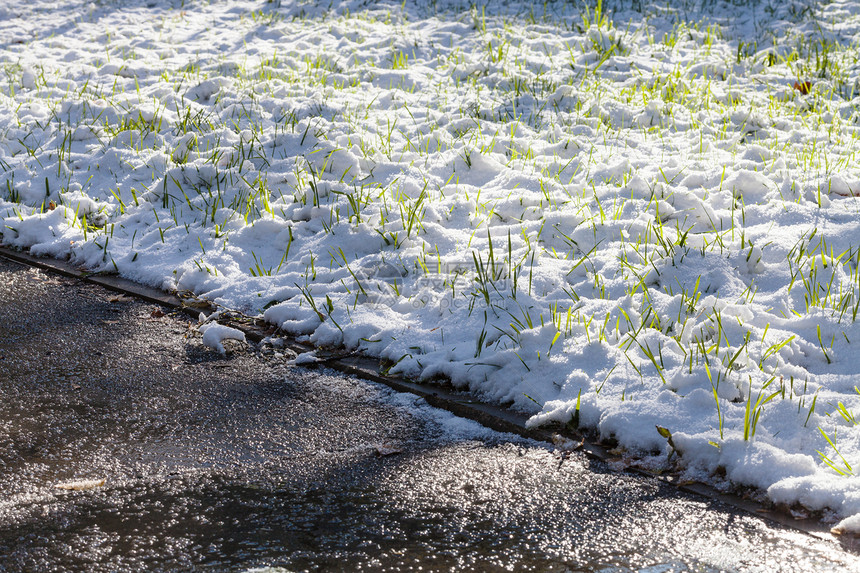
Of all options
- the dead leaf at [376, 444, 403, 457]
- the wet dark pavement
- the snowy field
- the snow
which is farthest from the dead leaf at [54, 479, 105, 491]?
the snowy field

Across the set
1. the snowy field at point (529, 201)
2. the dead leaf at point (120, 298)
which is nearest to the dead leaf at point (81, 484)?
the snowy field at point (529, 201)

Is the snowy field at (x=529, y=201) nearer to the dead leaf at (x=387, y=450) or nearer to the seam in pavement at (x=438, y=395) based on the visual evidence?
the seam in pavement at (x=438, y=395)

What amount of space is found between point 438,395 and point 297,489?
77 cm

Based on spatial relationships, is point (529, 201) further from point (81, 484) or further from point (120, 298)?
point (81, 484)

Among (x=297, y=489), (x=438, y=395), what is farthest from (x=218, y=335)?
(x=297, y=489)

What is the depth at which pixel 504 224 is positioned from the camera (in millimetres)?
4070

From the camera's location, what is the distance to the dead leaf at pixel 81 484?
220 centimetres

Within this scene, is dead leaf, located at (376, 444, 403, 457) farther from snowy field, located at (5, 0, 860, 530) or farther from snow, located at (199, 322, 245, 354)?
snow, located at (199, 322, 245, 354)

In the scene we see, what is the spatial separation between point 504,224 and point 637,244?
0.78 m

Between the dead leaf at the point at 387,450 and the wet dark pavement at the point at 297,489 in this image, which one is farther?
the dead leaf at the point at 387,450

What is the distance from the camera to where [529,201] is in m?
4.17

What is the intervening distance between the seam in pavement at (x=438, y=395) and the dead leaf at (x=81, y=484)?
107 cm

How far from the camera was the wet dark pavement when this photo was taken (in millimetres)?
1918

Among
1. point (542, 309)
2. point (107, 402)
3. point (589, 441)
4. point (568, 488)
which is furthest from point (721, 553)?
point (107, 402)
